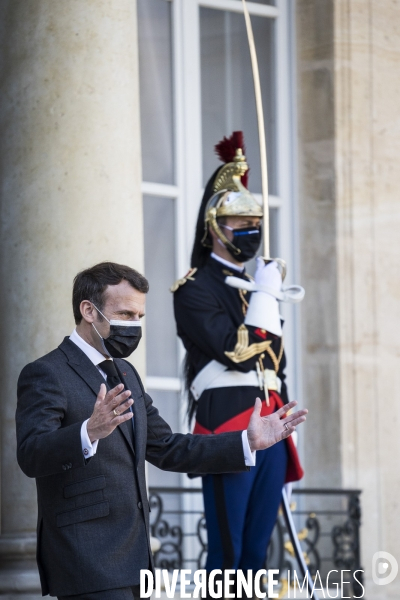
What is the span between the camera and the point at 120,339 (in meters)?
3.80

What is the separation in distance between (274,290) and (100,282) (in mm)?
1541

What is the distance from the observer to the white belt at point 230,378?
5.38m

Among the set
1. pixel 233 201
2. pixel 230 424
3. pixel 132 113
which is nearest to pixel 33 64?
pixel 132 113

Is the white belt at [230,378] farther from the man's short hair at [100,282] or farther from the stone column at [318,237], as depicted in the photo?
the stone column at [318,237]

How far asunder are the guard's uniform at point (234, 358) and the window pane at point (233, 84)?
2052 mm

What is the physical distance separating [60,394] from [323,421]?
393cm

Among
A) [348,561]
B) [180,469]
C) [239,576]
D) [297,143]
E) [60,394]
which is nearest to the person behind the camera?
[60,394]

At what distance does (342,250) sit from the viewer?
7.45 meters

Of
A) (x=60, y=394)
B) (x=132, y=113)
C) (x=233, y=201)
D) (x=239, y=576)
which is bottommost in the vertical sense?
(x=239, y=576)

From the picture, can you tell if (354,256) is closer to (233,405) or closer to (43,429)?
(233,405)

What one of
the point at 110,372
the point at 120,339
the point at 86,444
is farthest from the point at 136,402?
the point at 86,444

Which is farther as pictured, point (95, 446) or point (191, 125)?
point (191, 125)

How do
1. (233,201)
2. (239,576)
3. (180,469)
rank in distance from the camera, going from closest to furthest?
(180,469) → (239,576) → (233,201)

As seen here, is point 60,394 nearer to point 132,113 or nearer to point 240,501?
point 240,501
